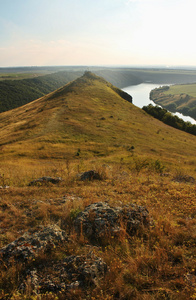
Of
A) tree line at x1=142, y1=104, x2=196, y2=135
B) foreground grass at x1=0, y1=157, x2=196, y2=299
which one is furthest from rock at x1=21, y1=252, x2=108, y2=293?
tree line at x1=142, y1=104, x2=196, y2=135

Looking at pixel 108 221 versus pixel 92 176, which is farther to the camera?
pixel 92 176

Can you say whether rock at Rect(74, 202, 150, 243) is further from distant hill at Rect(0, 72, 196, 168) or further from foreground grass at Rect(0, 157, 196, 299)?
distant hill at Rect(0, 72, 196, 168)

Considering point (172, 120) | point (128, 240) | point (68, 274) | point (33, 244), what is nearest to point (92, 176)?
point (128, 240)

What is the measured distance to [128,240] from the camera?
15.8 ft

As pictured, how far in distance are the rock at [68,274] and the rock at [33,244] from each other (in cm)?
42

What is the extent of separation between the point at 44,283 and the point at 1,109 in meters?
192

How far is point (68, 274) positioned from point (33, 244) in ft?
4.06

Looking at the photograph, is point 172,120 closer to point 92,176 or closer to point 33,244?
point 92,176

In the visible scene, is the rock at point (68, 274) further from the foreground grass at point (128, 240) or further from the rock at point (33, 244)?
the rock at point (33, 244)

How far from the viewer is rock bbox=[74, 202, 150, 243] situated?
4906 mm

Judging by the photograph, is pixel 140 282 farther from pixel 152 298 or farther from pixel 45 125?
pixel 45 125

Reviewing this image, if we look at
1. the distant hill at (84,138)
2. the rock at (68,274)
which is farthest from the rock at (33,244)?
the distant hill at (84,138)

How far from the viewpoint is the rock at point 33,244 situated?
407cm

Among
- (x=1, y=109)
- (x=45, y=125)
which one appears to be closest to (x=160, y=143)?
(x=45, y=125)
